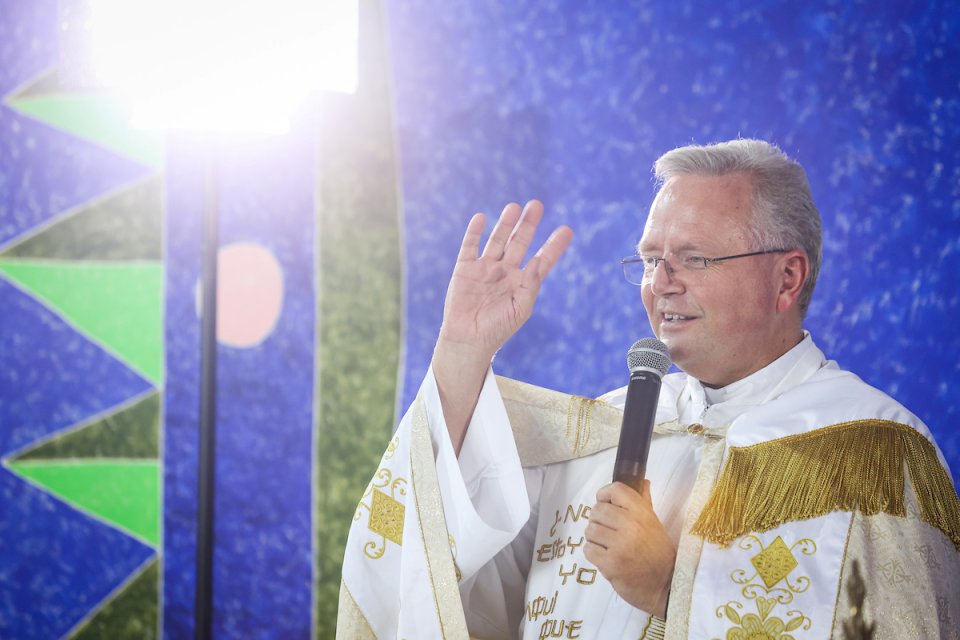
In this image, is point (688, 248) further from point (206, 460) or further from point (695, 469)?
point (206, 460)

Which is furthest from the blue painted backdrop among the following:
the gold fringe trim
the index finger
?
the index finger

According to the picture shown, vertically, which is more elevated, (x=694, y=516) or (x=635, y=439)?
(x=635, y=439)

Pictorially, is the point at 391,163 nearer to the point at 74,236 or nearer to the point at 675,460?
the point at 74,236

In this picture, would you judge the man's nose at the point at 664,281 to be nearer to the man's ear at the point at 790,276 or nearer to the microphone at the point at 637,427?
the man's ear at the point at 790,276

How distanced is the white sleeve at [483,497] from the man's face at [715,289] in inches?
17.0

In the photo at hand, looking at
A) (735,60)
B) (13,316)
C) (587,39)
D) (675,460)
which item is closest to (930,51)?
(735,60)

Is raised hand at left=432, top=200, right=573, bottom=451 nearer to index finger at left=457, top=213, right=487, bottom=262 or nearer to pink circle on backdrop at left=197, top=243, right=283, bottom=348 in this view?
index finger at left=457, top=213, right=487, bottom=262

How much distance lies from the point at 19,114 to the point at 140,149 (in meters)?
0.53

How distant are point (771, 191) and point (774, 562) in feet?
2.81

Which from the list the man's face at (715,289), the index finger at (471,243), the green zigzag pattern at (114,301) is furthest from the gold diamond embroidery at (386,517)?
the green zigzag pattern at (114,301)

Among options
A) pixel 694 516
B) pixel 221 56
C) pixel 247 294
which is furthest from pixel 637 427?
pixel 247 294

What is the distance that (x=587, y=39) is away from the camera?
3400mm

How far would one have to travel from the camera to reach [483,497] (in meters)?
2.34

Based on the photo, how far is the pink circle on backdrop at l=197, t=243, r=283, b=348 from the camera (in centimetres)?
381
